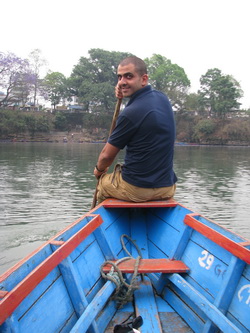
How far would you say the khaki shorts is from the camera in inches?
106

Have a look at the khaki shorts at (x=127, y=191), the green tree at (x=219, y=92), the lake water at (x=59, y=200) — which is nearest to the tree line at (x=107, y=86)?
the green tree at (x=219, y=92)

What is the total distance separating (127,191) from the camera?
9.01 feet

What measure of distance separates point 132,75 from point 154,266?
4.97 feet

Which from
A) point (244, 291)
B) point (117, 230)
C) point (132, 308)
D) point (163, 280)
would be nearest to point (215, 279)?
point (244, 291)

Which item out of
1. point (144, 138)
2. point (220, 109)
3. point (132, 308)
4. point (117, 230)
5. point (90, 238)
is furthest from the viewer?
point (220, 109)

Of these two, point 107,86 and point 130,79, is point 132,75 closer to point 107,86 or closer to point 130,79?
point 130,79

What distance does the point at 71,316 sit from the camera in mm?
1649

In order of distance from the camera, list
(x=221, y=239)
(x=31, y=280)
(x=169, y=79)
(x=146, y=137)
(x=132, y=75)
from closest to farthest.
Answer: (x=31, y=280)
(x=221, y=239)
(x=146, y=137)
(x=132, y=75)
(x=169, y=79)

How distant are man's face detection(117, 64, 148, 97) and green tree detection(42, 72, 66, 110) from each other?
36.8 meters

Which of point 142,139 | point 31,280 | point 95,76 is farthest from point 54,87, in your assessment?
point 31,280

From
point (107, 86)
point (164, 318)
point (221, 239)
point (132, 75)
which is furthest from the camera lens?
point (107, 86)

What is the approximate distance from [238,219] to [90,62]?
118 feet

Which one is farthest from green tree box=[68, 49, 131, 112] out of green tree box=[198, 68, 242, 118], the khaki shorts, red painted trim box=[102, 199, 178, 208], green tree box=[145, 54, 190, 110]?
red painted trim box=[102, 199, 178, 208]

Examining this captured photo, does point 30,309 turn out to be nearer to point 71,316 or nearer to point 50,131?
point 71,316
